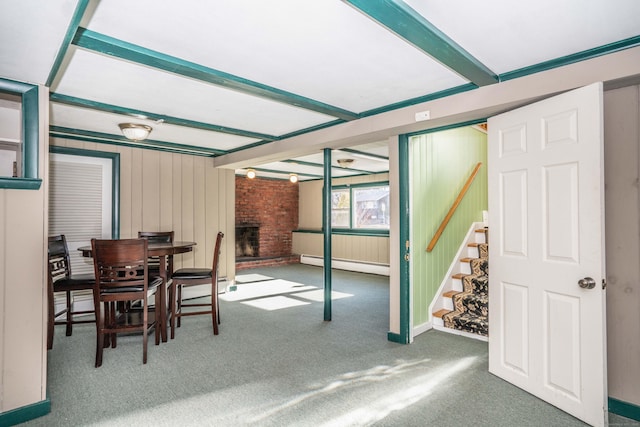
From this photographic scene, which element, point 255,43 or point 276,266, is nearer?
point 255,43

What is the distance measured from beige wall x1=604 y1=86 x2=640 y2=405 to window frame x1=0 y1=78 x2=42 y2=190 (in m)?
3.63

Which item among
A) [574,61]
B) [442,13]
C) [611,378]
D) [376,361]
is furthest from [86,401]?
[574,61]

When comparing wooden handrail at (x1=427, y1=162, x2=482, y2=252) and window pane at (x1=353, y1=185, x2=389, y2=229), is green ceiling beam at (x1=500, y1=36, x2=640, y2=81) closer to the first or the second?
wooden handrail at (x1=427, y1=162, x2=482, y2=252)

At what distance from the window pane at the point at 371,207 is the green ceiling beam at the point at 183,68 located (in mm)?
4795

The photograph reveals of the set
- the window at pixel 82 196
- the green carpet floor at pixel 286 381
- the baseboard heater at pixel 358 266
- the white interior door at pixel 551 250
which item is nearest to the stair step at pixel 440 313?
the green carpet floor at pixel 286 381

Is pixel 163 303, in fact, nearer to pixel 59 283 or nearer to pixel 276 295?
pixel 59 283

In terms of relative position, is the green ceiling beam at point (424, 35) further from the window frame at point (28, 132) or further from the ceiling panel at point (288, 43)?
the window frame at point (28, 132)

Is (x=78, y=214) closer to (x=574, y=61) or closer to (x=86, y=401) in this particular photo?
(x=86, y=401)

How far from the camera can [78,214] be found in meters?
4.41

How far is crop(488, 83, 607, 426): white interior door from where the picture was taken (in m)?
2.03

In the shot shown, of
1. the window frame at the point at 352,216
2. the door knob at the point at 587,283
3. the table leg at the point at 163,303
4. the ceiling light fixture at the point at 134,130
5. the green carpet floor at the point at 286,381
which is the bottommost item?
the green carpet floor at the point at 286,381

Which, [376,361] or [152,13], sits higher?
[152,13]

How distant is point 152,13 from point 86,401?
2.43 metres

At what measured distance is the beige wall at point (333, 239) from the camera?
7.47 meters
